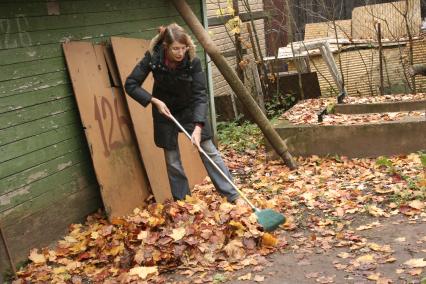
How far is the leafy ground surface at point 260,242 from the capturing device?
4227mm

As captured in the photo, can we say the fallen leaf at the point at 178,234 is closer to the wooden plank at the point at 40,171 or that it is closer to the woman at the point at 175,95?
the woman at the point at 175,95

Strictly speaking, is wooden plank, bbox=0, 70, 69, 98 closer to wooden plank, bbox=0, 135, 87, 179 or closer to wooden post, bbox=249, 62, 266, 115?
wooden plank, bbox=0, 135, 87, 179

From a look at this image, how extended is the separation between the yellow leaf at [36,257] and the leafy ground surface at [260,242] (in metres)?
0.01

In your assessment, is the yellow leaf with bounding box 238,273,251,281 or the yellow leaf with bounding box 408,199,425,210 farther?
the yellow leaf with bounding box 408,199,425,210

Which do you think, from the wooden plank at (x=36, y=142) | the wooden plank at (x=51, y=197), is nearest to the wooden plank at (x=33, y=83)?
the wooden plank at (x=36, y=142)

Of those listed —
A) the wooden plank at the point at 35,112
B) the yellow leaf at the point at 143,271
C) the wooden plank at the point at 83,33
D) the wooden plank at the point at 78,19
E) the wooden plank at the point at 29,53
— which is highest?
the wooden plank at the point at 78,19

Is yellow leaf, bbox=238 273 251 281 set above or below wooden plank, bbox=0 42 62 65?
below

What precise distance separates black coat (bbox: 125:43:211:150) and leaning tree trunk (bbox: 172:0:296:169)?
4.71 feet

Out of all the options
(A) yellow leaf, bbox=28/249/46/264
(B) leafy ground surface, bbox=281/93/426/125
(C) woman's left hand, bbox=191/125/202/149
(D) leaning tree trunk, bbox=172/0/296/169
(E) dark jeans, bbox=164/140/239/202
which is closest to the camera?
(A) yellow leaf, bbox=28/249/46/264

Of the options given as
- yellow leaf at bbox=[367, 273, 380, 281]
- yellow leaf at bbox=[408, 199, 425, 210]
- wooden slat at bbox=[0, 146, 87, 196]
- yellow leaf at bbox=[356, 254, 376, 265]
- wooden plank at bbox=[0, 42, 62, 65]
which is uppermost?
wooden plank at bbox=[0, 42, 62, 65]

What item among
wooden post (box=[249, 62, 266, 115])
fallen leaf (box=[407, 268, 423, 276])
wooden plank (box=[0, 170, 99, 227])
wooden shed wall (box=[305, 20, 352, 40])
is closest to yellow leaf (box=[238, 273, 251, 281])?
fallen leaf (box=[407, 268, 423, 276])

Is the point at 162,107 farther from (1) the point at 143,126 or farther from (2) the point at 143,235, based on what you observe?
(2) the point at 143,235

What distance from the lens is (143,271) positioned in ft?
14.4

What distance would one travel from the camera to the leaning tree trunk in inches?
267
